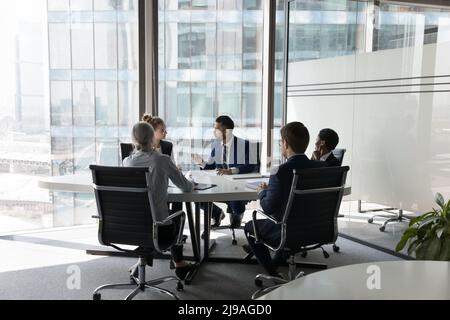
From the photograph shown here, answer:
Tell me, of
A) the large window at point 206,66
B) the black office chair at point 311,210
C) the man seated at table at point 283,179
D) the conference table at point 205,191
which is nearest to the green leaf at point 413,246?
the black office chair at point 311,210

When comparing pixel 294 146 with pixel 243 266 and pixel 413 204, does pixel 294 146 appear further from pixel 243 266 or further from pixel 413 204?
pixel 413 204

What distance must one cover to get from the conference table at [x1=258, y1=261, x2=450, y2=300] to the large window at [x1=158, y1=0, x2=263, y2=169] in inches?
193

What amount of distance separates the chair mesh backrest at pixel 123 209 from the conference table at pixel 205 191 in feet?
1.45

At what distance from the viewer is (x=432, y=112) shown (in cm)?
408

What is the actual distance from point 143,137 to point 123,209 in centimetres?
57

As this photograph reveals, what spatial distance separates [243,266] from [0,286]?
2.00 metres

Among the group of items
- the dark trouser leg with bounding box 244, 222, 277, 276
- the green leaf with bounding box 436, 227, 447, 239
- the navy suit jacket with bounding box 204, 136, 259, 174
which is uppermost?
the navy suit jacket with bounding box 204, 136, 259, 174

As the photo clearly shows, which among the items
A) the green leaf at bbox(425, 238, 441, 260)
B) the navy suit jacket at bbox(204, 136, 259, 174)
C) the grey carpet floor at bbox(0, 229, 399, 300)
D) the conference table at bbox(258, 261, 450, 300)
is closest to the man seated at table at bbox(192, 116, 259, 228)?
the navy suit jacket at bbox(204, 136, 259, 174)

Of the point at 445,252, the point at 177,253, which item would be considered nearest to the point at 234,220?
the point at 177,253

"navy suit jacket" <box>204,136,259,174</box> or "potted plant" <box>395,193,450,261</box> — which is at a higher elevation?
"navy suit jacket" <box>204,136,259,174</box>

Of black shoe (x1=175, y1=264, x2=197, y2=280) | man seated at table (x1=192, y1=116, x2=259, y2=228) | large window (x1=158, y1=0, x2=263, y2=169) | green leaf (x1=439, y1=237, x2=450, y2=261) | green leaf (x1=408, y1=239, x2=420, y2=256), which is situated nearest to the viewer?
green leaf (x1=439, y1=237, x2=450, y2=261)

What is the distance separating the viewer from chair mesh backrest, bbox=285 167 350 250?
298cm

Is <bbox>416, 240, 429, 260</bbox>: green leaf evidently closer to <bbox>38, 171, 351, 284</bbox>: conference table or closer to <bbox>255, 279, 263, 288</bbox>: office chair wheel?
<bbox>38, 171, 351, 284</bbox>: conference table

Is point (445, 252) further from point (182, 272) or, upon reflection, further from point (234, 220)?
point (234, 220)
